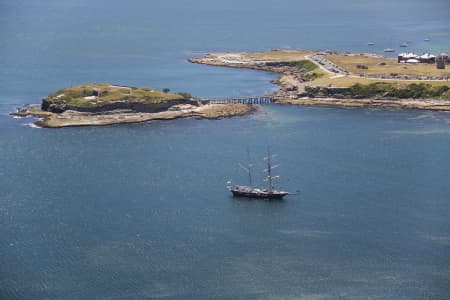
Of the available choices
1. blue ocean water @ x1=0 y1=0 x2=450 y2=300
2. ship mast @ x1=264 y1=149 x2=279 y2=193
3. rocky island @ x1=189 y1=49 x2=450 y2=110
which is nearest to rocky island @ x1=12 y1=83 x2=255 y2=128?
blue ocean water @ x1=0 y1=0 x2=450 y2=300

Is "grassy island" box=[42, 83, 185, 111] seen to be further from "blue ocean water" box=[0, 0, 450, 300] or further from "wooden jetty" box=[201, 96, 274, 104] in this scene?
"blue ocean water" box=[0, 0, 450, 300]

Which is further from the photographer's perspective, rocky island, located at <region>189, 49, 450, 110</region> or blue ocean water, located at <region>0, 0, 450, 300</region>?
rocky island, located at <region>189, 49, 450, 110</region>

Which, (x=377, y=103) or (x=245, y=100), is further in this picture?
(x=245, y=100)

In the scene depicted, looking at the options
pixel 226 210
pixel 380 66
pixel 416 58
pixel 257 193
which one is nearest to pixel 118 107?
pixel 257 193

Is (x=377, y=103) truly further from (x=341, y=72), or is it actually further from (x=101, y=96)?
(x=101, y=96)

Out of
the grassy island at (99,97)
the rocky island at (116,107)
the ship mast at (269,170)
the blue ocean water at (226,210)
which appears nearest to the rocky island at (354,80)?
the blue ocean water at (226,210)

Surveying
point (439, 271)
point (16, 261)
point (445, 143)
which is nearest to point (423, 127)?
point (445, 143)
